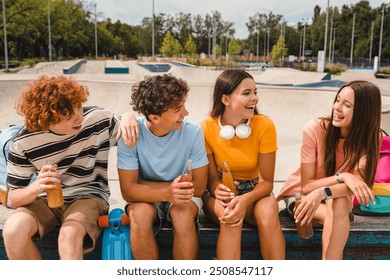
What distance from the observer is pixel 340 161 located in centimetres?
276

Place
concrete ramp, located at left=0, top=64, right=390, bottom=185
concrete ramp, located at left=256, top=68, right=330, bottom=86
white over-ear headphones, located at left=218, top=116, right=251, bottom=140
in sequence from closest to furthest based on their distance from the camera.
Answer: white over-ear headphones, located at left=218, top=116, right=251, bottom=140 → concrete ramp, located at left=0, top=64, right=390, bottom=185 → concrete ramp, located at left=256, top=68, right=330, bottom=86

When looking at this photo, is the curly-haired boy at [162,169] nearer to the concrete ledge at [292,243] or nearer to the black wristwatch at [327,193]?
the concrete ledge at [292,243]

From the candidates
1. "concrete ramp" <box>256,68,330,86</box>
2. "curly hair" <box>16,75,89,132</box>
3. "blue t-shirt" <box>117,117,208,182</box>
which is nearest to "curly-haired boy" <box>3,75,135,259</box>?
"curly hair" <box>16,75,89,132</box>

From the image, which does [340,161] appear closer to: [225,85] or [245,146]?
[245,146]

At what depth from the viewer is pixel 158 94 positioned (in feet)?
8.10

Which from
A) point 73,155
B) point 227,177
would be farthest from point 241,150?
point 73,155

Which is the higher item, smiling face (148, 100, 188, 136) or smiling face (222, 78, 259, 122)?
smiling face (222, 78, 259, 122)

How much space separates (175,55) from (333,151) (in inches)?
2853

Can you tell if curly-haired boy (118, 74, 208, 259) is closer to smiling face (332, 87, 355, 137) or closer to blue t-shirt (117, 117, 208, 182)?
blue t-shirt (117, 117, 208, 182)

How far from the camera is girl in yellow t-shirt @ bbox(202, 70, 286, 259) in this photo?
2451 millimetres

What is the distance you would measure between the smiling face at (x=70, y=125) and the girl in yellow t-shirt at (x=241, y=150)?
0.85 metres

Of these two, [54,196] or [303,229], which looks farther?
[303,229]

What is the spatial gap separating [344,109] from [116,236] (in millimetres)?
1683

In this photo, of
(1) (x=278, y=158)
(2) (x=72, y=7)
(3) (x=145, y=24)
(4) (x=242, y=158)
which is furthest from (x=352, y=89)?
(3) (x=145, y=24)
